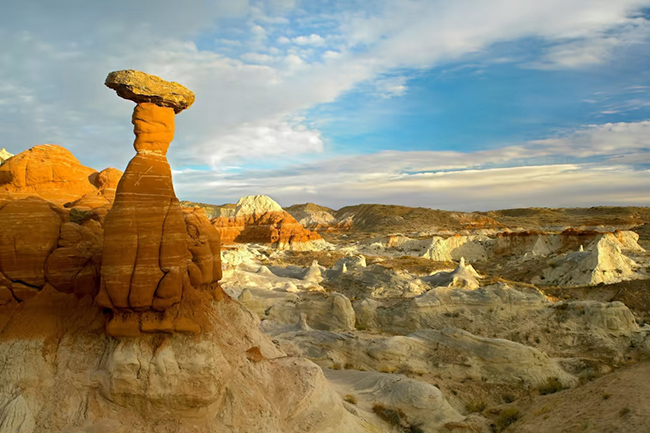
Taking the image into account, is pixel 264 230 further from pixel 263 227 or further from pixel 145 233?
pixel 145 233

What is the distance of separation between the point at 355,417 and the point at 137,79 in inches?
373

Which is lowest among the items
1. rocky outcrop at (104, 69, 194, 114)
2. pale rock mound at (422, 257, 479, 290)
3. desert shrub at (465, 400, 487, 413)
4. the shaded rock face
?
desert shrub at (465, 400, 487, 413)

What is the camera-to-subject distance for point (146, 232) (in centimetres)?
820

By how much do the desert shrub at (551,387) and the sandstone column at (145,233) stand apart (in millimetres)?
12416

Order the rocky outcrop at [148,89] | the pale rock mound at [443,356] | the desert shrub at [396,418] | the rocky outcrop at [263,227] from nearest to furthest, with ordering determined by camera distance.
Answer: the rocky outcrop at [148,89]
the desert shrub at [396,418]
the pale rock mound at [443,356]
the rocky outcrop at [263,227]

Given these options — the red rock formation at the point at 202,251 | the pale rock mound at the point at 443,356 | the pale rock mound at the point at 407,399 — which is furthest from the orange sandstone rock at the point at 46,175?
the pale rock mound at the point at 407,399

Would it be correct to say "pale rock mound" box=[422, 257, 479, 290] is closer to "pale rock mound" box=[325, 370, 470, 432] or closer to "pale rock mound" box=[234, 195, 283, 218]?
"pale rock mound" box=[325, 370, 470, 432]

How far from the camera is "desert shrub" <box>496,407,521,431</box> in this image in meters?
11.8

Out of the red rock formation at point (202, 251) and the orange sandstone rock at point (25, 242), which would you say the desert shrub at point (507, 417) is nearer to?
the red rock formation at point (202, 251)

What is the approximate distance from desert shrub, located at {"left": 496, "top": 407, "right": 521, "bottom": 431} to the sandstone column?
947 centimetres

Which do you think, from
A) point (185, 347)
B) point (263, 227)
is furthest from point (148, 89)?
point (263, 227)

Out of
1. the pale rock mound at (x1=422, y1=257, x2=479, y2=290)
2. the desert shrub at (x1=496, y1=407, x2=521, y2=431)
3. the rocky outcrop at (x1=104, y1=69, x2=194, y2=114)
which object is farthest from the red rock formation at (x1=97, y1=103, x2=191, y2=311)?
the pale rock mound at (x1=422, y1=257, x2=479, y2=290)

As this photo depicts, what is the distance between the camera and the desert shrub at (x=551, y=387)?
1399 centimetres

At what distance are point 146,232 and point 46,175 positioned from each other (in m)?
6.20
